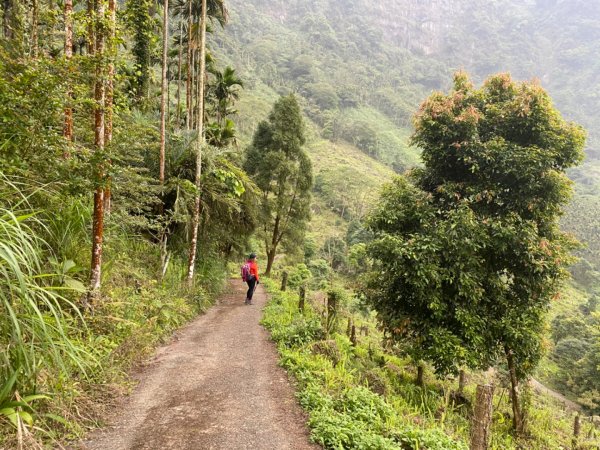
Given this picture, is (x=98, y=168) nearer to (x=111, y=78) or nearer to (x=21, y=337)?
(x=111, y=78)

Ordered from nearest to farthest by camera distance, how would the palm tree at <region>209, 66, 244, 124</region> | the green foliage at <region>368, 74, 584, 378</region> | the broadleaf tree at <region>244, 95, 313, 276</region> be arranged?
the green foliage at <region>368, 74, 584, 378</region>, the broadleaf tree at <region>244, 95, 313, 276</region>, the palm tree at <region>209, 66, 244, 124</region>

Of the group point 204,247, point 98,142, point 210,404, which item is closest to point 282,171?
point 204,247

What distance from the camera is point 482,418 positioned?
398 cm

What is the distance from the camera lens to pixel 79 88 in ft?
15.4

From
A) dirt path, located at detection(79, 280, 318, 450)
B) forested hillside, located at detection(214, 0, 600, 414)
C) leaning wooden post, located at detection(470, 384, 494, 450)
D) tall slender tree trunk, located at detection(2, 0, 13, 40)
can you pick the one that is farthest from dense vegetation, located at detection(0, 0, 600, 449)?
forested hillside, located at detection(214, 0, 600, 414)

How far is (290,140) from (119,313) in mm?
16466

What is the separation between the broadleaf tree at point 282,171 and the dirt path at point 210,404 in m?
14.0

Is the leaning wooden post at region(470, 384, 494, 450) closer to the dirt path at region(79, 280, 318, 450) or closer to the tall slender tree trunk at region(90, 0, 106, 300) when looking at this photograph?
the dirt path at region(79, 280, 318, 450)

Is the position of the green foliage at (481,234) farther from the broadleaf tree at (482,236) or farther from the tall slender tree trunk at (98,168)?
the tall slender tree trunk at (98,168)

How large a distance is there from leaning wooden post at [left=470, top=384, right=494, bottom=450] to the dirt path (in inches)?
76.3

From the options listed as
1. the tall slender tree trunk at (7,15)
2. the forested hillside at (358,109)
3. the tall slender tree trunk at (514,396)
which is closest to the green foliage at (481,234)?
the tall slender tree trunk at (514,396)

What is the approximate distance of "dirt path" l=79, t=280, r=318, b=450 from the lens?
157 inches

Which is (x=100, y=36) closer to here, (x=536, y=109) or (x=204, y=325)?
(x=204, y=325)

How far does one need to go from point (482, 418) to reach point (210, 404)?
344cm
